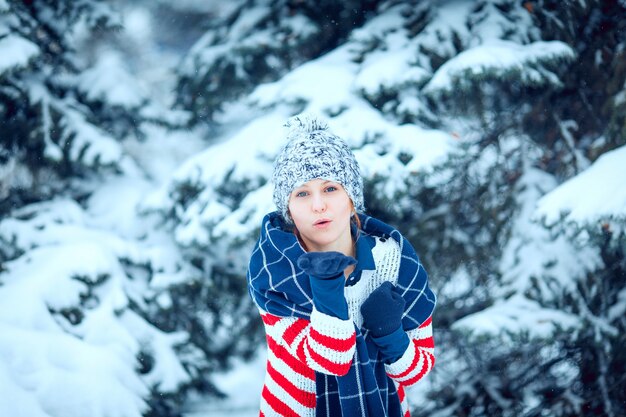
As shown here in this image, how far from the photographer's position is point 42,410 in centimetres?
249

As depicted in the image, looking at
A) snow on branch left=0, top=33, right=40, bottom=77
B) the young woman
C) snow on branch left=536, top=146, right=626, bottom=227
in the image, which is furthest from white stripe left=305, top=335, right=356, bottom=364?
snow on branch left=0, top=33, right=40, bottom=77

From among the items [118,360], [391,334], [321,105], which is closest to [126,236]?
[118,360]

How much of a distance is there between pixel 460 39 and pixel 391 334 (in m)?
2.42

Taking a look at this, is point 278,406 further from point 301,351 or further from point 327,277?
point 327,277

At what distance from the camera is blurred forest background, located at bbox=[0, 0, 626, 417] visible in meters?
2.85

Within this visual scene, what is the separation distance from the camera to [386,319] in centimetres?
155

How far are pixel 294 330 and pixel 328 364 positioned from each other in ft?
0.58

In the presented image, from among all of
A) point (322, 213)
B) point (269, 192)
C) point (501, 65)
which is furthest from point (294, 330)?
point (501, 65)

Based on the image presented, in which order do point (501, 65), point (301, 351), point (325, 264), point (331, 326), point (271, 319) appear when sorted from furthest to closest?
point (501, 65) < point (271, 319) < point (301, 351) < point (331, 326) < point (325, 264)

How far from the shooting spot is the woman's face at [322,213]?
1.62 metres

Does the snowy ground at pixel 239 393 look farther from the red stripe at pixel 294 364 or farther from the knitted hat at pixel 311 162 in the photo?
the knitted hat at pixel 311 162

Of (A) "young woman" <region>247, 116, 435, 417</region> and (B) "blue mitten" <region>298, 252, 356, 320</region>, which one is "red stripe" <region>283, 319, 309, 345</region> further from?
(B) "blue mitten" <region>298, 252, 356, 320</region>

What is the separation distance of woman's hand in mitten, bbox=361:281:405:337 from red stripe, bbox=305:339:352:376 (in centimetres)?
14

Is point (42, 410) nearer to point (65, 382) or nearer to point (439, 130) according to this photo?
point (65, 382)
